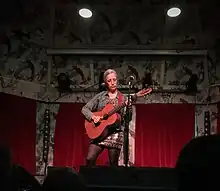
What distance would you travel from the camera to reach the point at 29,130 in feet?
15.8

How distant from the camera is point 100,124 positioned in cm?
336

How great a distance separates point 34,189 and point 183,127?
4343 mm

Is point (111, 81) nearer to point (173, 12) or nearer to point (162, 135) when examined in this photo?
point (162, 135)

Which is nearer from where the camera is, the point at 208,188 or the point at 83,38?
the point at 208,188

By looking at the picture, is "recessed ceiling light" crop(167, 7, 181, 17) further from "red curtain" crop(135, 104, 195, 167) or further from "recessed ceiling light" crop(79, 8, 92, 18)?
"red curtain" crop(135, 104, 195, 167)

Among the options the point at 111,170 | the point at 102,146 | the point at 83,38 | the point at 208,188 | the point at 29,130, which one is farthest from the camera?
the point at 83,38

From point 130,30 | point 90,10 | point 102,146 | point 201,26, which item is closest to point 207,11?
point 201,26

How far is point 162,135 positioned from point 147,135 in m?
0.17

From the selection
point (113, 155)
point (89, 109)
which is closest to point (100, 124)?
point (89, 109)

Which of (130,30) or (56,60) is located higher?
(130,30)

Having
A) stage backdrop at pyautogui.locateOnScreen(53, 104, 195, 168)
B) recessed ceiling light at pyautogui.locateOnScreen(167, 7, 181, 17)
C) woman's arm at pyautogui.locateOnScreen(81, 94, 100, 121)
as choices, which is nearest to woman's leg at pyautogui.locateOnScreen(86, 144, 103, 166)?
woman's arm at pyautogui.locateOnScreen(81, 94, 100, 121)

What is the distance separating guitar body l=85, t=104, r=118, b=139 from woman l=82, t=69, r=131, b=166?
0.03 meters

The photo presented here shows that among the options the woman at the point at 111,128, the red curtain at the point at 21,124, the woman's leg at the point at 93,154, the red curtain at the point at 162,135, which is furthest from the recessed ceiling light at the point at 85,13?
the woman's leg at the point at 93,154

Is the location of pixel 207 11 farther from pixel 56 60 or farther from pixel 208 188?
pixel 208 188
